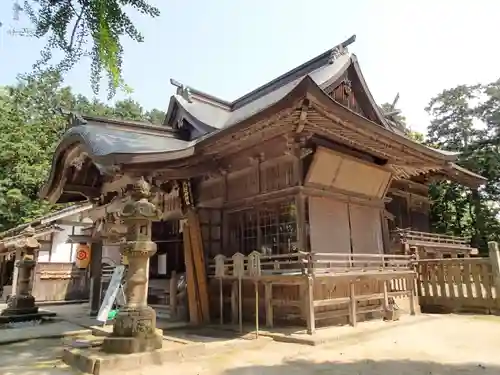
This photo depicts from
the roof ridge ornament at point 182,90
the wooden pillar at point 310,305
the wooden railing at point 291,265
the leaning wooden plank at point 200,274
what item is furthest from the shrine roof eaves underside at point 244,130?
the wooden pillar at point 310,305

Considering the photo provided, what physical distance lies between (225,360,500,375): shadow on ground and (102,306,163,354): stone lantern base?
1.49 m

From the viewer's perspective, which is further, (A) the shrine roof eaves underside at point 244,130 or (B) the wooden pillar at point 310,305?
(B) the wooden pillar at point 310,305

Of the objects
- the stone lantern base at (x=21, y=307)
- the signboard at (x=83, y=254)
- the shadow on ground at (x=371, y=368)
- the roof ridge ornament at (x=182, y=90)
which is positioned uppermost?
the roof ridge ornament at (x=182, y=90)

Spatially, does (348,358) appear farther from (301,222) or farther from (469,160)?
(469,160)

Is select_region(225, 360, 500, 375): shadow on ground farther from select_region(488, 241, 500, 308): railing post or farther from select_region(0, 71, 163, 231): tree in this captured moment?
select_region(0, 71, 163, 231): tree

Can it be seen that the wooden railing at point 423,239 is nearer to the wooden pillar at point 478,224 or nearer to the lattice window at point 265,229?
the wooden pillar at point 478,224

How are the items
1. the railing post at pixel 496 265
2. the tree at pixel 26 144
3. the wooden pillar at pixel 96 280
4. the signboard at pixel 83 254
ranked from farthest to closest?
the tree at pixel 26 144, the signboard at pixel 83 254, the wooden pillar at pixel 96 280, the railing post at pixel 496 265

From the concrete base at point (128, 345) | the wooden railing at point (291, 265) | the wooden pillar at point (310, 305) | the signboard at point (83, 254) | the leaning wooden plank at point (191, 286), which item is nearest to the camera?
A: the concrete base at point (128, 345)

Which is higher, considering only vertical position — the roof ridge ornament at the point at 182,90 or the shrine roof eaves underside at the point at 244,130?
the roof ridge ornament at the point at 182,90

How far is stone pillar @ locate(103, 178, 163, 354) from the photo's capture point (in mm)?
6258

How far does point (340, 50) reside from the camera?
44.5ft

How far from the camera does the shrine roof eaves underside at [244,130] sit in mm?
7867

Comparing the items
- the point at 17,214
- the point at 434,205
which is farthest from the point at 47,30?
the point at 17,214

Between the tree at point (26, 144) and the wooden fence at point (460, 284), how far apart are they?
18349 mm
